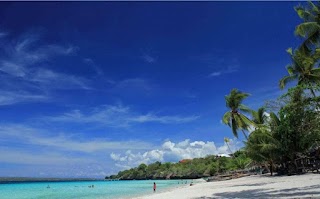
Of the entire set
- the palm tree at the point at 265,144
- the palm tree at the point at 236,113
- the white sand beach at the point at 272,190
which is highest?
the palm tree at the point at 236,113

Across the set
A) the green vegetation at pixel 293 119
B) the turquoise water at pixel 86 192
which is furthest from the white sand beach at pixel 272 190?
the turquoise water at pixel 86 192

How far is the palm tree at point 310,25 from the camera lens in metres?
18.0

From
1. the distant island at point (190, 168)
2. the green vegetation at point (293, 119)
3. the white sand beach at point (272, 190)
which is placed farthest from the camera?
the distant island at point (190, 168)

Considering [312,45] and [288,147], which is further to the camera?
[288,147]

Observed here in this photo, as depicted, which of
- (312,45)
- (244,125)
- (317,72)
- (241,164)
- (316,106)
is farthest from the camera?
(241,164)

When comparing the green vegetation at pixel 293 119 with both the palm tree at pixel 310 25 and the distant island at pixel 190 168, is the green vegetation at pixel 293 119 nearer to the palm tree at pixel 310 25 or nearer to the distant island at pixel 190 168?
the palm tree at pixel 310 25

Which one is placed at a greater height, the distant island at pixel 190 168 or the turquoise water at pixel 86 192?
the distant island at pixel 190 168

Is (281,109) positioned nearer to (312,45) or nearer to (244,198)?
(312,45)

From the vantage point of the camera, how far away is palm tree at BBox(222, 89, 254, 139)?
3784 centimetres

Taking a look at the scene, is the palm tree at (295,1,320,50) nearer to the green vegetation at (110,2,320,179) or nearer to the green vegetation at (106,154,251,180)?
the green vegetation at (110,2,320,179)

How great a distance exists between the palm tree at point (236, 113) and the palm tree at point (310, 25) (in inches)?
758

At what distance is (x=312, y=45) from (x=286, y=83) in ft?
32.3

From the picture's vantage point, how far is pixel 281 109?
17.5m

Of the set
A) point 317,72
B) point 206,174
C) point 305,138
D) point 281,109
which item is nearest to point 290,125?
point 305,138
